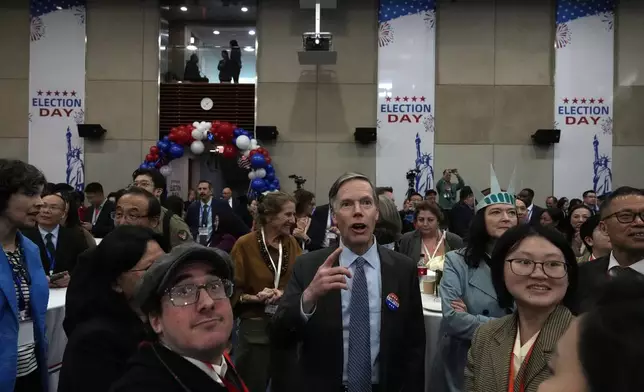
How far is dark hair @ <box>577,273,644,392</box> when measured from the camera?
31.9 inches

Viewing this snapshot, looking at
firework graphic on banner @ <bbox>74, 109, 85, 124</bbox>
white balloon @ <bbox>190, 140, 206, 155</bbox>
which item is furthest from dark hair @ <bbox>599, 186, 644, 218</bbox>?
firework graphic on banner @ <bbox>74, 109, 85, 124</bbox>

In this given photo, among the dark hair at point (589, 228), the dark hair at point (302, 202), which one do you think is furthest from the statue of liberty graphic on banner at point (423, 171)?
the dark hair at point (589, 228)

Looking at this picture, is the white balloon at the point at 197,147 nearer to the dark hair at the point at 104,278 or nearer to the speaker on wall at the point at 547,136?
the speaker on wall at the point at 547,136

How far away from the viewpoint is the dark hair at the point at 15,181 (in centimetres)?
250

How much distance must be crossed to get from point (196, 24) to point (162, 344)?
1280 centimetres

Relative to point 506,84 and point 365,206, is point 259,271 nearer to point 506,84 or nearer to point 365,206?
point 365,206

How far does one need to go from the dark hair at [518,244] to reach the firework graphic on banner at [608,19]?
11542 mm

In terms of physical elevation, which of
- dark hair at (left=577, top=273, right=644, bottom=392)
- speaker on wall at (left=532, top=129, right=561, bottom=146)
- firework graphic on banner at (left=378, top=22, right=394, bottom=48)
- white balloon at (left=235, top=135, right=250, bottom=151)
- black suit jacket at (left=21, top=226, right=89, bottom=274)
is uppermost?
firework graphic on banner at (left=378, top=22, right=394, bottom=48)

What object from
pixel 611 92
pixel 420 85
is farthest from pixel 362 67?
pixel 611 92

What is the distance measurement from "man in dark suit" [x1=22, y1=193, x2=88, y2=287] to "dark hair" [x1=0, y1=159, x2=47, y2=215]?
1.62 m

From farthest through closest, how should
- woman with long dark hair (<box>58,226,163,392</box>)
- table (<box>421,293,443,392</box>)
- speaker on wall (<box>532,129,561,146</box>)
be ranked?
speaker on wall (<box>532,129,561,146</box>) < table (<box>421,293,443,392</box>) < woman with long dark hair (<box>58,226,163,392</box>)

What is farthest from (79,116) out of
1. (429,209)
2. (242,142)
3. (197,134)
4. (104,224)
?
(429,209)

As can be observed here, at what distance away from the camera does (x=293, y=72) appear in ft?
39.5

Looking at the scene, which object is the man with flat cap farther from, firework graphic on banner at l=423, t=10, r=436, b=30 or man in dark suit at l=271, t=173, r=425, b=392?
firework graphic on banner at l=423, t=10, r=436, b=30
